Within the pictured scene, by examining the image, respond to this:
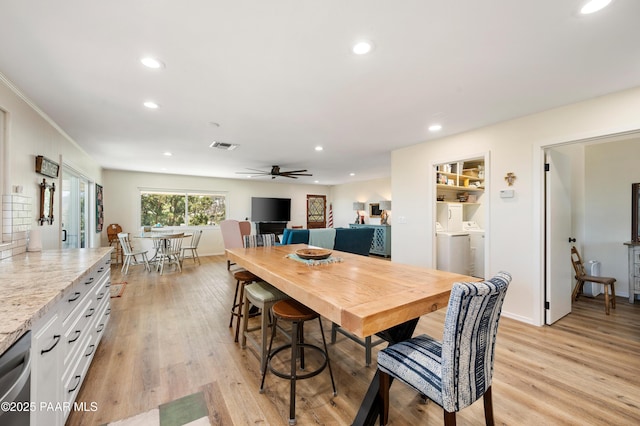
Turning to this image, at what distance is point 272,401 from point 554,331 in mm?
2951

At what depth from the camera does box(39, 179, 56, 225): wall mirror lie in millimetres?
2891

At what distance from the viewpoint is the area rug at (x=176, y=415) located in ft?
5.15

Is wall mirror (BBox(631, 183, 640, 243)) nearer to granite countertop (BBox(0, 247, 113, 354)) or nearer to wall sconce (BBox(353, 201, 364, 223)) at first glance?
wall sconce (BBox(353, 201, 364, 223))

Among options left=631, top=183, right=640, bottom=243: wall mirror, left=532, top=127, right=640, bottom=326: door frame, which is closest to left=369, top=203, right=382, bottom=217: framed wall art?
left=631, top=183, right=640, bottom=243: wall mirror

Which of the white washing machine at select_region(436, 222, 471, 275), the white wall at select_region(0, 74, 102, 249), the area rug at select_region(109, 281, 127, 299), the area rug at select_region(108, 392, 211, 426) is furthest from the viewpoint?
the white washing machine at select_region(436, 222, 471, 275)

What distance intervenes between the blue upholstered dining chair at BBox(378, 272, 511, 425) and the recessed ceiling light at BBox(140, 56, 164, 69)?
2365mm

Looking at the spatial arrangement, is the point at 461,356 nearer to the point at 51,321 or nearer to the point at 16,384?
the point at 16,384

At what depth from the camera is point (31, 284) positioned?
1.43m

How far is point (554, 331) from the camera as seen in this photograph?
110 inches

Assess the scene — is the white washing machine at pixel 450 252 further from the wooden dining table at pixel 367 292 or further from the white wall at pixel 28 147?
the white wall at pixel 28 147

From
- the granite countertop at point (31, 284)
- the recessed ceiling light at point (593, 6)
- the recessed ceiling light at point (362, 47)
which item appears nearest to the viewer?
the granite countertop at point (31, 284)

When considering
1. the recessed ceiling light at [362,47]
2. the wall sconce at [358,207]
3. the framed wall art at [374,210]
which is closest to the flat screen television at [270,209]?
the wall sconce at [358,207]

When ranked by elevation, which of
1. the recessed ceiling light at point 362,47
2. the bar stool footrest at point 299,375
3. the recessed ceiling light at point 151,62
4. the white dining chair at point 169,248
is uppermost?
the recessed ceiling light at point 362,47

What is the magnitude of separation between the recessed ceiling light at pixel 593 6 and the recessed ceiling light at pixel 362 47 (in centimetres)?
112
